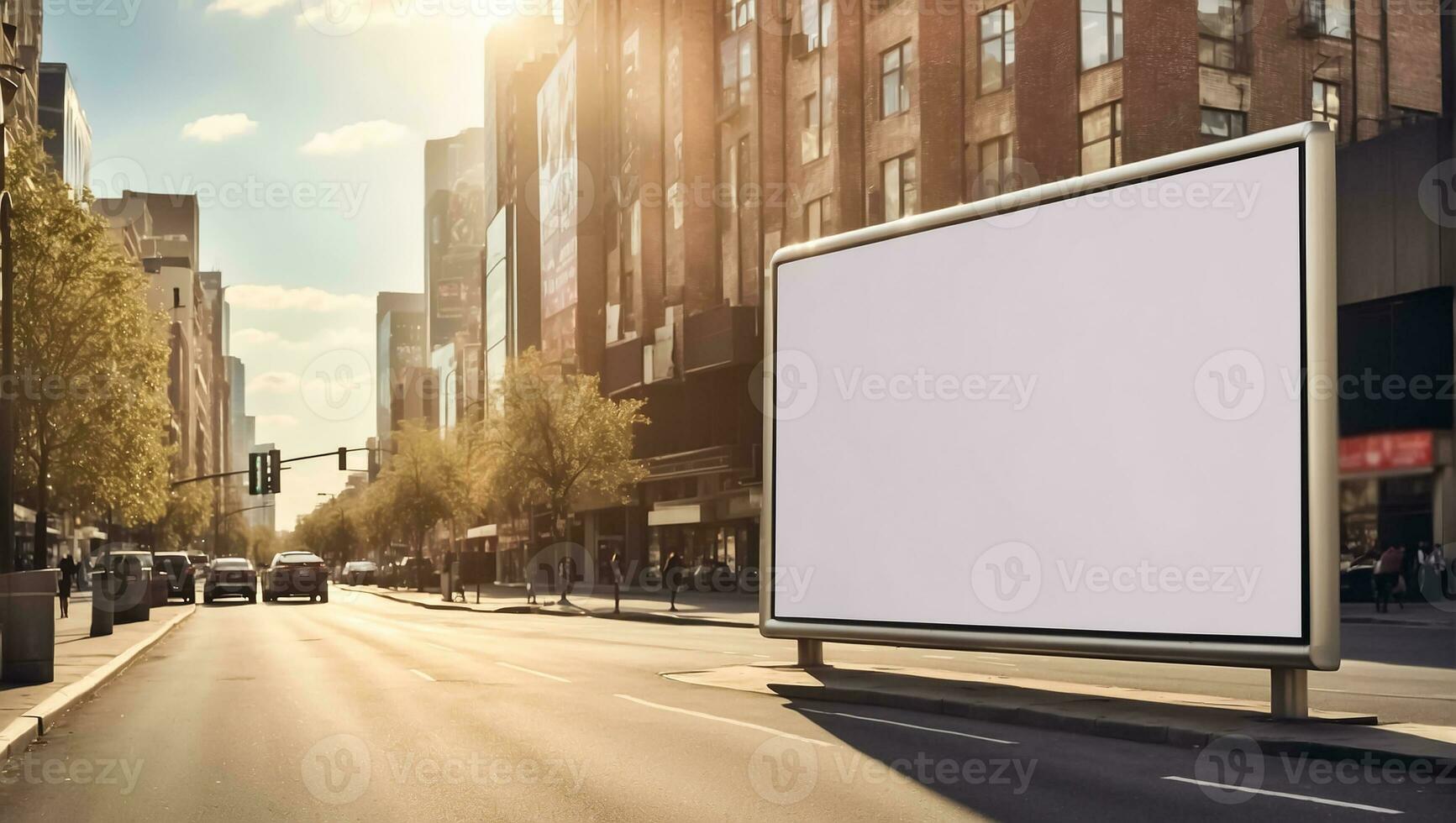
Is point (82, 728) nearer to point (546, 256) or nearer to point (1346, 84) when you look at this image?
point (1346, 84)

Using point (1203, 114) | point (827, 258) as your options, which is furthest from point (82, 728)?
point (1203, 114)

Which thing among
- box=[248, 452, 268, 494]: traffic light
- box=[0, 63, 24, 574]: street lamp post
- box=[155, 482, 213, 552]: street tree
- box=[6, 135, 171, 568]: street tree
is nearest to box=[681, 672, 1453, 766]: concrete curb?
box=[0, 63, 24, 574]: street lamp post

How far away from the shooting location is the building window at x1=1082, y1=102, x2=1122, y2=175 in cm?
4025

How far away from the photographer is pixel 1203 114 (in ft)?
132

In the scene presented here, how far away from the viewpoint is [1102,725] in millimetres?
12250

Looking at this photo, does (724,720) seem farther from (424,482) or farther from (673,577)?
(424,482)

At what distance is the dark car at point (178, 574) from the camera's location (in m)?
55.4

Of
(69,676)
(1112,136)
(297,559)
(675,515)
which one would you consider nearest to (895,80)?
(1112,136)

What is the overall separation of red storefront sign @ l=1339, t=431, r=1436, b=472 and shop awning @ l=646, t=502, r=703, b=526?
2942cm

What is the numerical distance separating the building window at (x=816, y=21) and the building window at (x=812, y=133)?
6.80ft

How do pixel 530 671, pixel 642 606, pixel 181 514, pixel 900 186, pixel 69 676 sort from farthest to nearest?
pixel 181 514 < pixel 900 186 < pixel 642 606 < pixel 530 671 < pixel 69 676

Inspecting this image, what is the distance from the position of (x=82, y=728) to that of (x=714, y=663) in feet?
31.2

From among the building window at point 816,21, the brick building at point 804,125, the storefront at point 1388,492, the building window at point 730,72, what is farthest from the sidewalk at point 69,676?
the building window at point 730,72

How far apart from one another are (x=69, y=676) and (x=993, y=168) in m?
33.5
